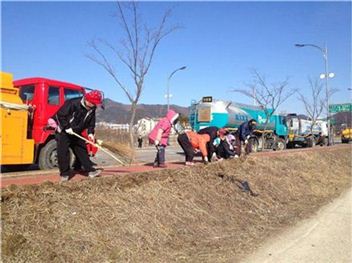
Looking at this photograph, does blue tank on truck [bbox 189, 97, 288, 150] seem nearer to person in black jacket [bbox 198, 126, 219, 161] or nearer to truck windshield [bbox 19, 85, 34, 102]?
person in black jacket [bbox 198, 126, 219, 161]

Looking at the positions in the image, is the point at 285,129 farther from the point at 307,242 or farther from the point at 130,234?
the point at 130,234

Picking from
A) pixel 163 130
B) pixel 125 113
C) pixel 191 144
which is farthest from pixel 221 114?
pixel 125 113

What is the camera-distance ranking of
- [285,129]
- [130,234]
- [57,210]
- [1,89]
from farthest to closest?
[285,129] → [1,89] → [130,234] → [57,210]

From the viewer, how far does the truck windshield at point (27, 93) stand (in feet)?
33.7

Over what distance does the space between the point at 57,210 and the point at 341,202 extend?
9.28 meters

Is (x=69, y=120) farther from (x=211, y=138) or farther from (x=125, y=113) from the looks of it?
(x=125, y=113)

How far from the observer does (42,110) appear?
1014 centimetres

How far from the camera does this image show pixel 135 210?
21.4 feet

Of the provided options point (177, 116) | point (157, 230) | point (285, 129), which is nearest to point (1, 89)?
point (177, 116)

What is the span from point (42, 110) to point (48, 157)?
1160 mm

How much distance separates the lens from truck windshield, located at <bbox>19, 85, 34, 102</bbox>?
33.7 ft

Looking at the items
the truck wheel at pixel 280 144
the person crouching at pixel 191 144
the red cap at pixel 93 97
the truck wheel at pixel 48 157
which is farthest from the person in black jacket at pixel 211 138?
the truck wheel at pixel 280 144

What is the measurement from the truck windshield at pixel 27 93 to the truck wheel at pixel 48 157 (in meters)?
1.21

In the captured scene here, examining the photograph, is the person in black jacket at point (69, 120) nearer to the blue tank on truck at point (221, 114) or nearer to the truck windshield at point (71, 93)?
the truck windshield at point (71, 93)
